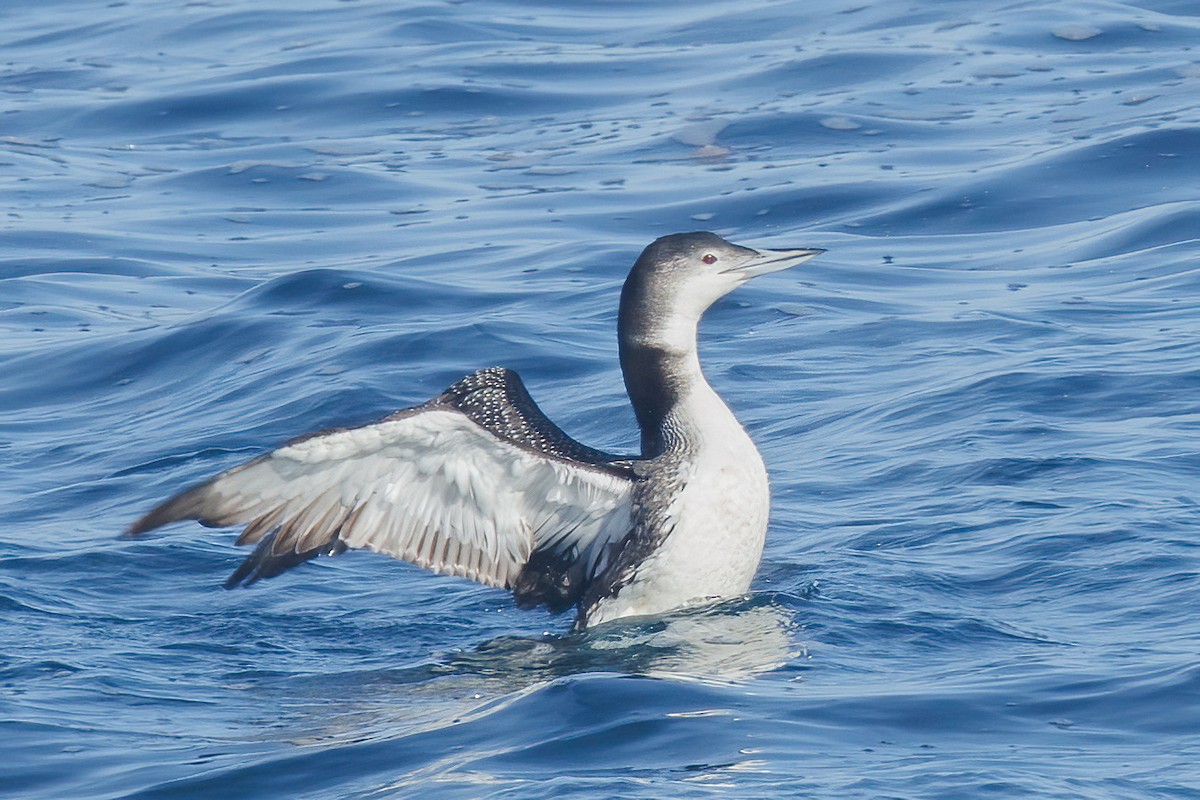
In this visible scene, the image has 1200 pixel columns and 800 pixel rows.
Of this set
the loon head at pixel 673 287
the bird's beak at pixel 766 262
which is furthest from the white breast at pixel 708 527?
the bird's beak at pixel 766 262

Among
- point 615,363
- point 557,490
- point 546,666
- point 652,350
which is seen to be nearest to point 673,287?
point 652,350

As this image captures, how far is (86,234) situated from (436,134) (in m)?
2.73

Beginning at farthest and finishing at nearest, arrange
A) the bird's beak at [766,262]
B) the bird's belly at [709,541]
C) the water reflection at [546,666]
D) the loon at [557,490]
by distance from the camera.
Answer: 1. the bird's beak at [766,262]
2. the bird's belly at [709,541]
3. the loon at [557,490]
4. the water reflection at [546,666]

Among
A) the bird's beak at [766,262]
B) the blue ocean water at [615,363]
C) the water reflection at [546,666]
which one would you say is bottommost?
the water reflection at [546,666]

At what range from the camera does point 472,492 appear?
575 cm

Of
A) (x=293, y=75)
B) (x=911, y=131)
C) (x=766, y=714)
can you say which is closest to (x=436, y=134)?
(x=293, y=75)

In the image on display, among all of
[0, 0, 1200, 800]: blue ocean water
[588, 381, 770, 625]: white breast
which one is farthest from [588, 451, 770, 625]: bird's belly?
[0, 0, 1200, 800]: blue ocean water

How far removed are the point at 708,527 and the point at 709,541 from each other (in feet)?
0.14

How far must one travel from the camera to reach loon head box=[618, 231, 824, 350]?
6.03 m

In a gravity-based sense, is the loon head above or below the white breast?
above

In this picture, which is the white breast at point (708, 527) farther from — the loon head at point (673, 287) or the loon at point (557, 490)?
Result: the loon head at point (673, 287)

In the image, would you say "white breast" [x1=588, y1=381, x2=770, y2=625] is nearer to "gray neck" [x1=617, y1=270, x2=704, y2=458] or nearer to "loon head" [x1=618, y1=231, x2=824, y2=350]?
"gray neck" [x1=617, y1=270, x2=704, y2=458]

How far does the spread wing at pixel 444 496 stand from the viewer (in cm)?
534

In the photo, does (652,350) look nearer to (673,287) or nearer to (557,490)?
(673,287)
